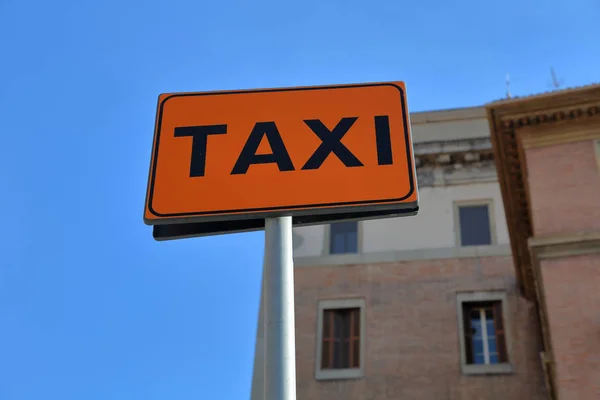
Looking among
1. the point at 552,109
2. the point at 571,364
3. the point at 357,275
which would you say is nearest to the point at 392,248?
the point at 357,275

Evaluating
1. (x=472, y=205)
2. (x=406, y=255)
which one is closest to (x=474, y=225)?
(x=472, y=205)

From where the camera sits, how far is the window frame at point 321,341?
2381cm

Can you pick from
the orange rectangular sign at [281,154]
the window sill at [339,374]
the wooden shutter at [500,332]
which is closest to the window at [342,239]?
the window sill at [339,374]

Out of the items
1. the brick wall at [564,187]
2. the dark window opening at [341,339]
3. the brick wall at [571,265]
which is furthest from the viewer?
the dark window opening at [341,339]

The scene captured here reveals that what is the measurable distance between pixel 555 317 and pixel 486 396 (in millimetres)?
7645

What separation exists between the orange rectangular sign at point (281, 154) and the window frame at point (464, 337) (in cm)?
2028

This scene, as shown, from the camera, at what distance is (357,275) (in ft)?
83.2

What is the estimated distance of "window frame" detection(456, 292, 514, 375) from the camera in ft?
76.1

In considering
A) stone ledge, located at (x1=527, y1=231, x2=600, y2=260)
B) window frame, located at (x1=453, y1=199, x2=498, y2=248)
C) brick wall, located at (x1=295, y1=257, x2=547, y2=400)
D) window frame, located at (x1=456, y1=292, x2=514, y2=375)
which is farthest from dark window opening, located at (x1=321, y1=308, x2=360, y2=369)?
stone ledge, located at (x1=527, y1=231, x2=600, y2=260)

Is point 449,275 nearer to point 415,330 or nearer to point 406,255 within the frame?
point 406,255

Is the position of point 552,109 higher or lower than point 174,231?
higher

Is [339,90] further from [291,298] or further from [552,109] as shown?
[552,109]

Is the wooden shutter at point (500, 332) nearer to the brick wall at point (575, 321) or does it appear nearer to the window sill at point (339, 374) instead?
the window sill at point (339, 374)

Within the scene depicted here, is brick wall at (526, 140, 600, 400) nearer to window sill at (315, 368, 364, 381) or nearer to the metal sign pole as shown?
window sill at (315, 368, 364, 381)
